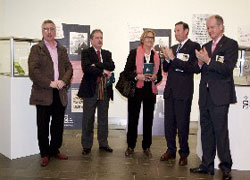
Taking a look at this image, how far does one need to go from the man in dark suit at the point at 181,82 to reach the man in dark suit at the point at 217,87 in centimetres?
24

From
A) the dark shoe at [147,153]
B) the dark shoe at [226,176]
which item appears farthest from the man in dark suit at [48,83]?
the dark shoe at [226,176]

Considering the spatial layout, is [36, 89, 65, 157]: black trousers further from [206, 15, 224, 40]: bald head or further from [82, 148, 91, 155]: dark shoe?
[206, 15, 224, 40]: bald head

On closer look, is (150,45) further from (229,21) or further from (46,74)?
(229,21)

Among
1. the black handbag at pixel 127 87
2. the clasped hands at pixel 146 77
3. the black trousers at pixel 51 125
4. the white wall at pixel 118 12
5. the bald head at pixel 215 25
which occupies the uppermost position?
the white wall at pixel 118 12

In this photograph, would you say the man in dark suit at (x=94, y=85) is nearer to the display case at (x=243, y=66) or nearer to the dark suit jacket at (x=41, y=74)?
the dark suit jacket at (x=41, y=74)

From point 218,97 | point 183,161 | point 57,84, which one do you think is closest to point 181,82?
point 218,97

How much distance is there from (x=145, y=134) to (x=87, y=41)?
2.13 metres

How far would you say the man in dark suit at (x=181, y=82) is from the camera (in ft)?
12.0

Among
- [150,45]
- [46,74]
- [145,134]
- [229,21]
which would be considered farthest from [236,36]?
[46,74]

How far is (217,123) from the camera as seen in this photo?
3.33 meters

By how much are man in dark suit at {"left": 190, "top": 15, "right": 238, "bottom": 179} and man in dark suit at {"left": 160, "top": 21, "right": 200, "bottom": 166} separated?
0.77 feet

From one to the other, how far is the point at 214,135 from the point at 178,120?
480 millimetres

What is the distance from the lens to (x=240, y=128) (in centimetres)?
368

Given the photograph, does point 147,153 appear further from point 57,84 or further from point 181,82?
point 57,84
